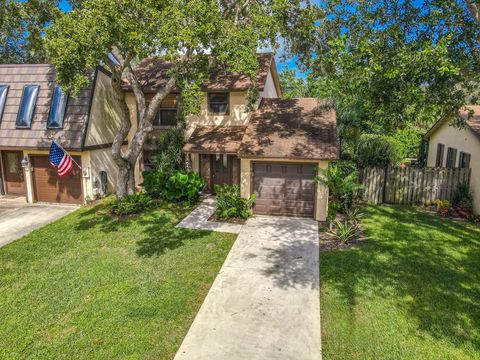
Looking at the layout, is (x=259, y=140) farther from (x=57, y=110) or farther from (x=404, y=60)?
(x=57, y=110)

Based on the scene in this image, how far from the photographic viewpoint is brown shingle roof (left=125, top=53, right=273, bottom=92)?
16.2 m

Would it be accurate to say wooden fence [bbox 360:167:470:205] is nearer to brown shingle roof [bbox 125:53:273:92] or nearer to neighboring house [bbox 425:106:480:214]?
neighboring house [bbox 425:106:480:214]

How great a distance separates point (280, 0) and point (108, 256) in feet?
36.3

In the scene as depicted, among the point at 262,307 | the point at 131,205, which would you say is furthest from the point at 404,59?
the point at 131,205

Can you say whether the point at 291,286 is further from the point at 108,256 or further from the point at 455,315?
the point at 108,256

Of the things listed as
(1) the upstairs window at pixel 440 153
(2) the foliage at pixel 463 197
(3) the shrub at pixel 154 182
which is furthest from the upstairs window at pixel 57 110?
(1) the upstairs window at pixel 440 153

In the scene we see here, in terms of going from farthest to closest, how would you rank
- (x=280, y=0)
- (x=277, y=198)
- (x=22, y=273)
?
(x=277, y=198), (x=280, y=0), (x=22, y=273)

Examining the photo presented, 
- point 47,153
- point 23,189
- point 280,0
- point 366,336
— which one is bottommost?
point 366,336

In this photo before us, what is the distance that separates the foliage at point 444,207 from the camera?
14.0 m

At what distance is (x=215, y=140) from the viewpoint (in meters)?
15.9

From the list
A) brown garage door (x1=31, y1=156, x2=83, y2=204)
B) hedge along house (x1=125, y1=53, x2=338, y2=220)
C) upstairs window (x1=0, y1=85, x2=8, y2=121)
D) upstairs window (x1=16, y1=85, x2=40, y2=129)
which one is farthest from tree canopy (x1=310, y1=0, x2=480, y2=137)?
upstairs window (x1=0, y1=85, x2=8, y2=121)

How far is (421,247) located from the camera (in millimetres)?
10602

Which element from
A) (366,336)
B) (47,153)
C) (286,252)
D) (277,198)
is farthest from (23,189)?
(366,336)

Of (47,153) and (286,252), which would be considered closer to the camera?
(286,252)
